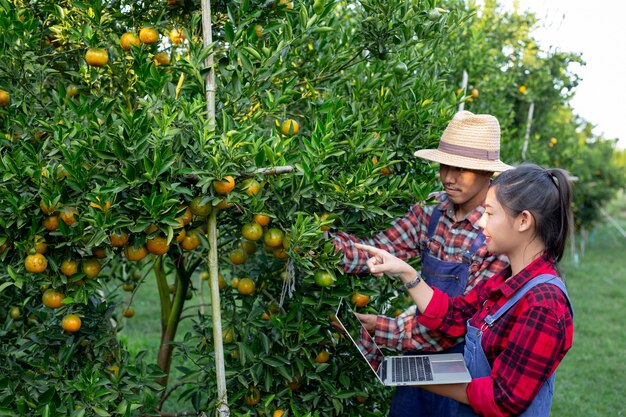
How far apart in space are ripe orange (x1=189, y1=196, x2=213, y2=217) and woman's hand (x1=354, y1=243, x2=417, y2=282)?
56 cm

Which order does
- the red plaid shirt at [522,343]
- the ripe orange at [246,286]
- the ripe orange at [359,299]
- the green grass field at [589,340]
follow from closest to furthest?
1. the red plaid shirt at [522,343]
2. the ripe orange at [359,299]
3. the ripe orange at [246,286]
4. the green grass field at [589,340]

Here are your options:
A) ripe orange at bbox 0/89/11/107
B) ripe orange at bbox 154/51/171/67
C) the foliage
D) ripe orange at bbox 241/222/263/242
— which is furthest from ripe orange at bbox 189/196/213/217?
ripe orange at bbox 0/89/11/107

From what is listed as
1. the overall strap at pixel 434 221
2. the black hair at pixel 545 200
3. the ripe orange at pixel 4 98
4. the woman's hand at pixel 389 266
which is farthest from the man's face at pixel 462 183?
the ripe orange at pixel 4 98

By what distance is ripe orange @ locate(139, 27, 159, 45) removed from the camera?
2439 millimetres

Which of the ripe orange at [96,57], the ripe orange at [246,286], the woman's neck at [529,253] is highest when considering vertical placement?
the ripe orange at [96,57]

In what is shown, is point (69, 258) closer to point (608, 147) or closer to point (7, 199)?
point (7, 199)

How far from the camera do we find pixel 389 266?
2412 millimetres

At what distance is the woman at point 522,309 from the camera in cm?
197

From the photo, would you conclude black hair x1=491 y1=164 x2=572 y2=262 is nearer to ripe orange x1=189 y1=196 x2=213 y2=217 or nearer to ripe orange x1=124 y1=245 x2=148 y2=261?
ripe orange x1=189 y1=196 x2=213 y2=217

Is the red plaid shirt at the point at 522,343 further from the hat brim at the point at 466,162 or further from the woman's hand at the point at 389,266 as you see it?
the hat brim at the point at 466,162

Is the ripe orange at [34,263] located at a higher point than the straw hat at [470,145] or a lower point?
lower

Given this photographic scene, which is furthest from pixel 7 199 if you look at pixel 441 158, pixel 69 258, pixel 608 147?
pixel 608 147

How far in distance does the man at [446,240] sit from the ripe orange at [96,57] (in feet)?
3.28

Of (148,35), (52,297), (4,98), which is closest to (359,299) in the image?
(52,297)
